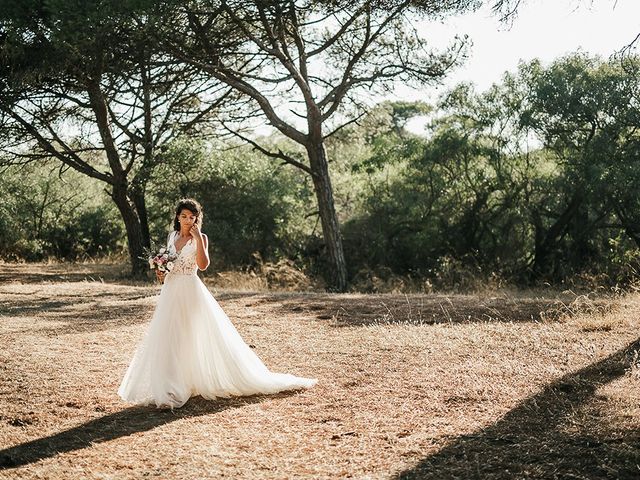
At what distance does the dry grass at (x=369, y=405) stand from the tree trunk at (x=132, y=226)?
28.5 ft

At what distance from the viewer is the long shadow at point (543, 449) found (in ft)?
13.3

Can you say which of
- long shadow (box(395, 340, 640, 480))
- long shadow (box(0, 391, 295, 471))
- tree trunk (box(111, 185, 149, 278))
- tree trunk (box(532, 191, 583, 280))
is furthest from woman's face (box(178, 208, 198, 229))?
tree trunk (box(532, 191, 583, 280))

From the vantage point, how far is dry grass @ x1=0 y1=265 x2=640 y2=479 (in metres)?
4.38

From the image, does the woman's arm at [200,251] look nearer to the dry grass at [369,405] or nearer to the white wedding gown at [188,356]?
the white wedding gown at [188,356]

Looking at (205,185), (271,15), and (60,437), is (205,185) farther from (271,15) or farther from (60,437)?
(60,437)

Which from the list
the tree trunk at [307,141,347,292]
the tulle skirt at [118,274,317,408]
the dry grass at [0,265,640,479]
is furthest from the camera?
the tree trunk at [307,141,347,292]

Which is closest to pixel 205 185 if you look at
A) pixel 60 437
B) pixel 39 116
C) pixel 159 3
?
pixel 39 116

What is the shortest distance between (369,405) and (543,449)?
1.64 m

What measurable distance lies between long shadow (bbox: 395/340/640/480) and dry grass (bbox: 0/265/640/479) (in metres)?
0.02

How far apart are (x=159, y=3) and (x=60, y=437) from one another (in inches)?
351

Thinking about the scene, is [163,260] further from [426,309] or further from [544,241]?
[544,241]

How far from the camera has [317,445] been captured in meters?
4.80

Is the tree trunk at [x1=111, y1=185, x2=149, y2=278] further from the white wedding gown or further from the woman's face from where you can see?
the white wedding gown

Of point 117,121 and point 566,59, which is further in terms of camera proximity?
point 117,121
